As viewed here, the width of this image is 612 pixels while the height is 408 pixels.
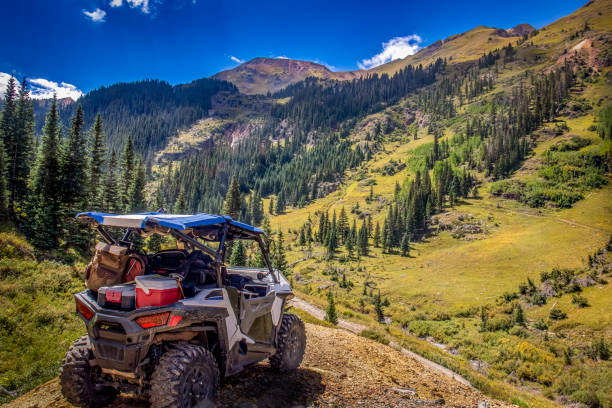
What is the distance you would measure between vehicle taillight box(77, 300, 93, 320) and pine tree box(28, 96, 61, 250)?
105 ft

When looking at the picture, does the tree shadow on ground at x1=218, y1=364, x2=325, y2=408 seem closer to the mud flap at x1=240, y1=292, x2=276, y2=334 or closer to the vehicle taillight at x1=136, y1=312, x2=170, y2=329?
the mud flap at x1=240, y1=292, x2=276, y2=334

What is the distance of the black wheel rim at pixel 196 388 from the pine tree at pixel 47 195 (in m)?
33.5

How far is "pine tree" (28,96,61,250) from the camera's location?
29.5 m

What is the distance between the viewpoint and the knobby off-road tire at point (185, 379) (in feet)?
13.0

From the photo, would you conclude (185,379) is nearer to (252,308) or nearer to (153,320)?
(153,320)

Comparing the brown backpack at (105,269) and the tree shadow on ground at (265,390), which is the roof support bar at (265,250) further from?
the brown backpack at (105,269)

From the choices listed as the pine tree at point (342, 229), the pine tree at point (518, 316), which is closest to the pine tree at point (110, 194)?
the pine tree at point (518, 316)

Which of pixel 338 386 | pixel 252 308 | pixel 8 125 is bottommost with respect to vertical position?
pixel 338 386

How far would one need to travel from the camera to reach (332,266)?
80.4 meters

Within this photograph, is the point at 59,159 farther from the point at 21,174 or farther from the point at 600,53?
the point at 600,53

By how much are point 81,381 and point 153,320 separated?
159 cm

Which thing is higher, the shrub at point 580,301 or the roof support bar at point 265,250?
the roof support bar at point 265,250

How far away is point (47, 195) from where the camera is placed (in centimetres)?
3069

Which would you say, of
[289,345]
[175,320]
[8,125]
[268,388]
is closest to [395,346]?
[289,345]
